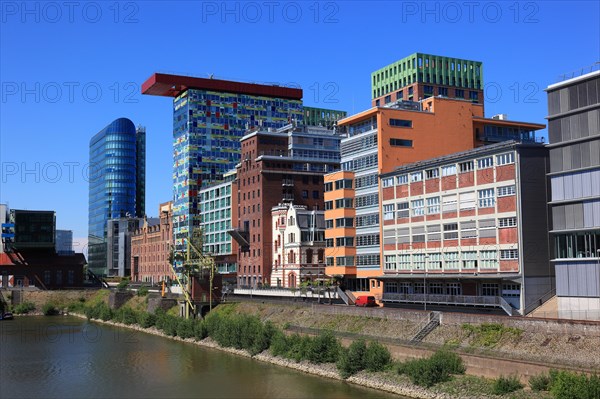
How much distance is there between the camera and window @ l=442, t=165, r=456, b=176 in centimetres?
8038

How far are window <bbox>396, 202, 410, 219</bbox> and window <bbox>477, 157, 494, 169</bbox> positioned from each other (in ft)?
45.1

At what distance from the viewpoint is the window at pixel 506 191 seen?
7169 centimetres

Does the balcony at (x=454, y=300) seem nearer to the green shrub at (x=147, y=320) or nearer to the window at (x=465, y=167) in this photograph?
the window at (x=465, y=167)

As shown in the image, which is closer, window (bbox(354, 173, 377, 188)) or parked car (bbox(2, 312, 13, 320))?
window (bbox(354, 173, 377, 188))

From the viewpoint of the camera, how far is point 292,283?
121 metres

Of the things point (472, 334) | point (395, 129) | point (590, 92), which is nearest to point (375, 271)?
point (395, 129)

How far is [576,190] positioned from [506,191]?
9.20m

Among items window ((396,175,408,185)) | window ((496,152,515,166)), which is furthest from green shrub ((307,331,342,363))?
window ((396,175,408,185))

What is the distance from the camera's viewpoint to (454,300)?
78.4 meters

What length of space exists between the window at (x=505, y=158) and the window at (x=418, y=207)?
13.4 metres

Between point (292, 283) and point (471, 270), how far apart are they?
161 feet

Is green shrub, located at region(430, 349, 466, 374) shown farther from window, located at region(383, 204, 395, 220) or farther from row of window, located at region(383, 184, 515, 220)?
window, located at region(383, 204, 395, 220)

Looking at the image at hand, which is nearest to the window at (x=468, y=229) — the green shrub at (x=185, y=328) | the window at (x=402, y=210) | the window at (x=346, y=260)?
the window at (x=402, y=210)

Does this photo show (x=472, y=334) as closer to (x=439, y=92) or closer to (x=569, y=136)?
(x=569, y=136)
